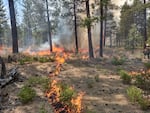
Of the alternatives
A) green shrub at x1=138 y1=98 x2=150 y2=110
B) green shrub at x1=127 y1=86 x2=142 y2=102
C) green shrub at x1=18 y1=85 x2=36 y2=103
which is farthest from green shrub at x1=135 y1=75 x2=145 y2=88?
green shrub at x1=18 y1=85 x2=36 y2=103

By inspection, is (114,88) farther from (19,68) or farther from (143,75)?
(19,68)

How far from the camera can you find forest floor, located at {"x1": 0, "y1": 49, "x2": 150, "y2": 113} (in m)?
11.1

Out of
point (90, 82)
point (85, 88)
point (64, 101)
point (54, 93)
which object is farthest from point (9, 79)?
point (90, 82)

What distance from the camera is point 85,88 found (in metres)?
13.8

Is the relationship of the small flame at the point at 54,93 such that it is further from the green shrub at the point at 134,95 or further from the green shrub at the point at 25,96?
the green shrub at the point at 134,95

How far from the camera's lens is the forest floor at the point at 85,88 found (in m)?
11.1

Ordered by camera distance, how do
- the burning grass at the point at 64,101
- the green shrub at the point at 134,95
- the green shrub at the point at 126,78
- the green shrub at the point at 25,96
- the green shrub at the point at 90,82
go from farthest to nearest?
the green shrub at the point at 126,78
the green shrub at the point at 90,82
the green shrub at the point at 134,95
the green shrub at the point at 25,96
the burning grass at the point at 64,101

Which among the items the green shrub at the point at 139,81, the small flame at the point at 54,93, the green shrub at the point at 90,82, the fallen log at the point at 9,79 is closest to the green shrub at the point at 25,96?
the small flame at the point at 54,93

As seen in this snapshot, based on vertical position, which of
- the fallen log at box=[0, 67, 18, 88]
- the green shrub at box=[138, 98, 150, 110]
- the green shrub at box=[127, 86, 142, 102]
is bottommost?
the green shrub at box=[138, 98, 150, 110]

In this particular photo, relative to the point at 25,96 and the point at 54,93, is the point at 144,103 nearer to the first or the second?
the point at 54,93

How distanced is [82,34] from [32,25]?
1489 centimetres

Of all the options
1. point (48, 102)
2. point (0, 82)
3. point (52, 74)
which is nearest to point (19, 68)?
point (52, 74)

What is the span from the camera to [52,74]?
15.8 m

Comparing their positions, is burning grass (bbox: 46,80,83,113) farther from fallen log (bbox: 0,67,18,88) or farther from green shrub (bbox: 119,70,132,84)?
green shrub (bbox: 119,70,132,84)
